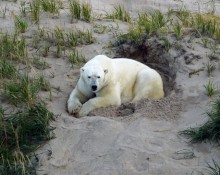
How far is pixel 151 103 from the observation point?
21.5 feet

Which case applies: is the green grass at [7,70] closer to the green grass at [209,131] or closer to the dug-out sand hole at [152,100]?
the dug-out sand hole at [152,100]

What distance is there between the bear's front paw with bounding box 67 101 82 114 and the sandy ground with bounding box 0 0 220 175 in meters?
0.10

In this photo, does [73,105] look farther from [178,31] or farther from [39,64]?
[178,31]

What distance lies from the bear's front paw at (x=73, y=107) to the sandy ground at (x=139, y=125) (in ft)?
0.33

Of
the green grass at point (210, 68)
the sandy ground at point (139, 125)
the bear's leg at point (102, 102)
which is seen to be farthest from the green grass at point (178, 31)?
the bear's leg at point (102, 102)

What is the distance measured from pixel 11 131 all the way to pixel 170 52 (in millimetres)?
2988

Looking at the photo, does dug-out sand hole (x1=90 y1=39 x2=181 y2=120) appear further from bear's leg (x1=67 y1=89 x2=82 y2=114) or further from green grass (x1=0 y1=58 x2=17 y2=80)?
green grass (x1=0 y1=58 x2=17 y2=80)

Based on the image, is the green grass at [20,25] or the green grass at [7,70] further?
the green grass at [20,25]

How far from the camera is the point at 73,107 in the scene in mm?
6676

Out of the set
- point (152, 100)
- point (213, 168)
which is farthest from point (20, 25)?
point (213, 168)

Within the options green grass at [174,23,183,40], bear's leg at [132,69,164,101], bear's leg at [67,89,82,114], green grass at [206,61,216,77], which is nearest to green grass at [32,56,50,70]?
bear's leg at [67,89,82,114]

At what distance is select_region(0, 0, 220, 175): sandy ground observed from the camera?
545 centimetres

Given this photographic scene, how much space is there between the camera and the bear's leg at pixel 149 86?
7.20 m

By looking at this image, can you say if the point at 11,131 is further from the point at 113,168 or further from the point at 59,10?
A: the point at 59,10
